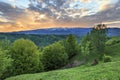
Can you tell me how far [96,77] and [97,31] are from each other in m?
58.8

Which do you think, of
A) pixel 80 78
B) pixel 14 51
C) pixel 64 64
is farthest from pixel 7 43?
pixel 80 78

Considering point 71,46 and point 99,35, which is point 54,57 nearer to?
point 71,46

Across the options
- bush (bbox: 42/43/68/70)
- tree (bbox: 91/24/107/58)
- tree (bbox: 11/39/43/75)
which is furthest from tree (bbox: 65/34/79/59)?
tree (bbox: 91/24/107/58)

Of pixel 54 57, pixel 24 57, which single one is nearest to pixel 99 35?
pixel 24 57

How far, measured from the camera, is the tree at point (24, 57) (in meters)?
90.3

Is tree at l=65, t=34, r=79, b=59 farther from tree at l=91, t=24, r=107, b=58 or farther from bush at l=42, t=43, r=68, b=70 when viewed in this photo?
tree at l=91, t=24, r=107, b=58

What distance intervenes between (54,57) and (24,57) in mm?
28865

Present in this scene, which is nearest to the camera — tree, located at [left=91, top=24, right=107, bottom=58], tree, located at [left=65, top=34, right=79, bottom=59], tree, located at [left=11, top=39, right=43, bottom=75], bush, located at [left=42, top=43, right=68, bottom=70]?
tree, located at [left=91, top=24, right=107, bottom=58]

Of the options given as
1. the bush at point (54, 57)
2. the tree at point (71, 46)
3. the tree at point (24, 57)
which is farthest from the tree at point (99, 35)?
the tree at point (71, 46)

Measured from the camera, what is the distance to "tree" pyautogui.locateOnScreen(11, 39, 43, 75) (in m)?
90.3

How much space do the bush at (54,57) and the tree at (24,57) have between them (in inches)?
820

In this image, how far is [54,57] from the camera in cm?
11750

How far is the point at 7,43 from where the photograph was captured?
4104 inches

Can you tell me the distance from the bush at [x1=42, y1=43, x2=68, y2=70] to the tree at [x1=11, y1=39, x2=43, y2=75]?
820 inches
